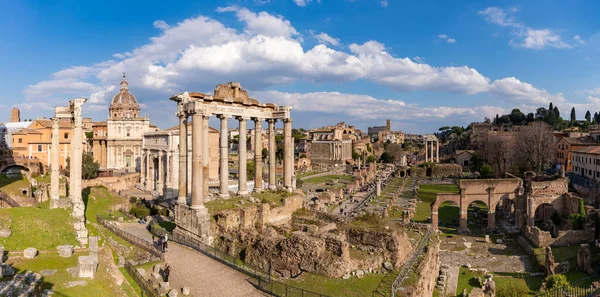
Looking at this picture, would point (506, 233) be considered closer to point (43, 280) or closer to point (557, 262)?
point (557, 262)

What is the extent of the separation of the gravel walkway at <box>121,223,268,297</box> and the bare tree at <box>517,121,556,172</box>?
5499 centimetres

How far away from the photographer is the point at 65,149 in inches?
2026

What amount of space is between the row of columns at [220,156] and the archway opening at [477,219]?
17967 mm

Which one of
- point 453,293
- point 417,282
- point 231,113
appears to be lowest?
point 453,293

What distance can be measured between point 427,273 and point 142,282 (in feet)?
38.0

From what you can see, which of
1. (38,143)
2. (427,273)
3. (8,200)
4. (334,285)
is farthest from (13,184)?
(427,273)

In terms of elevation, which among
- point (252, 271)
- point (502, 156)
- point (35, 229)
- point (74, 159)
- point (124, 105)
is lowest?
point (252, 271)

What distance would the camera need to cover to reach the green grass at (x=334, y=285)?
12969 mm

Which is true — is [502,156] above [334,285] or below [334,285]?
above

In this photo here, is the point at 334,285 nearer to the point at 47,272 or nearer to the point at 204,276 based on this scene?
the point at 204,276

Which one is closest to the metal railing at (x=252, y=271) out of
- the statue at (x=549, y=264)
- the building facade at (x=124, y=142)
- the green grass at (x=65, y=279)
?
the green grass at (x=65, y=279)

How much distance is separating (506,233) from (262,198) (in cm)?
2106

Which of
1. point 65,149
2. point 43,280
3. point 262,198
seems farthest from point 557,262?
point 65,149

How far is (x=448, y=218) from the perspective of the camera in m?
37.8
